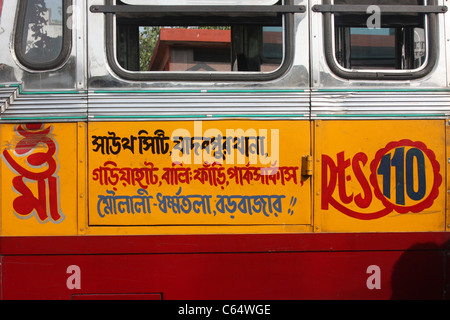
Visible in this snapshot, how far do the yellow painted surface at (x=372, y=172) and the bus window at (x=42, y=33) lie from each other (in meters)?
1.56

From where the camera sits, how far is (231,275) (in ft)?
9.56

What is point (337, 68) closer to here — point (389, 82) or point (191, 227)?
point (389, 82)

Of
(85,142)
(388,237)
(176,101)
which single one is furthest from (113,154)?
(388,237)

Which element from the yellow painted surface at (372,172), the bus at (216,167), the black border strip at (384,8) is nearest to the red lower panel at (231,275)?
the bus at (216,167)

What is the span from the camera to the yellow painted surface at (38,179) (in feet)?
9.53

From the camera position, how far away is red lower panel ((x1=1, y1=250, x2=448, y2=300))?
2.89 meters

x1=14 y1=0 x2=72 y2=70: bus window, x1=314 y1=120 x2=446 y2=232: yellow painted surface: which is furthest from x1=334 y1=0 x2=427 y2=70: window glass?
x1=14 y1=0 x2=72 y2=70: bus window

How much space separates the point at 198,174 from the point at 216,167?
0.11 meters

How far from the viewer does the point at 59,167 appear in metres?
2.91

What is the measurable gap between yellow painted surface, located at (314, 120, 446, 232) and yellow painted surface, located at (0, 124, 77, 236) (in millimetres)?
1433

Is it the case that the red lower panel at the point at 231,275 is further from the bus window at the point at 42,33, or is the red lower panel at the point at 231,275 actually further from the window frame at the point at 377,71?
the bus window at the point at 42,33

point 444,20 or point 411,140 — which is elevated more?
point 444,20
